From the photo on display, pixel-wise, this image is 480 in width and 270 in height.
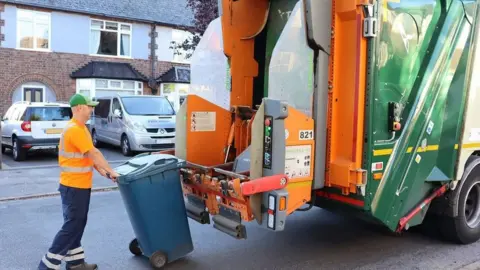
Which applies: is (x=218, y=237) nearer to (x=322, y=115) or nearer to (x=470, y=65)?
(x=322, y=115)

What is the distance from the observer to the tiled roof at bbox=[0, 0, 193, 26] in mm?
20484

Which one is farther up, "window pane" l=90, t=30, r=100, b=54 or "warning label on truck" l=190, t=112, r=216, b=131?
"window pane" l=90, t=30, r=100, b=54

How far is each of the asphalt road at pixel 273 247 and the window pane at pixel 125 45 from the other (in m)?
16.9

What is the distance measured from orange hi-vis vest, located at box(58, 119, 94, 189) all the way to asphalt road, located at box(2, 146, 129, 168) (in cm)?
826

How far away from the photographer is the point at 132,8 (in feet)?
74.9

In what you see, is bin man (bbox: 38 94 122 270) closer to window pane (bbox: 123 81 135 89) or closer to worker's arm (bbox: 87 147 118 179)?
worker's arm (bbox: 87 147 118 179)

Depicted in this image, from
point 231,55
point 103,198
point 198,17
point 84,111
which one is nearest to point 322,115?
point 231,55

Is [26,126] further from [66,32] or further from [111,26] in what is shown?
[111,26]

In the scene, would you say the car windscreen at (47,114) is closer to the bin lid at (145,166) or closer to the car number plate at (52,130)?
the car number plate at (52,130)

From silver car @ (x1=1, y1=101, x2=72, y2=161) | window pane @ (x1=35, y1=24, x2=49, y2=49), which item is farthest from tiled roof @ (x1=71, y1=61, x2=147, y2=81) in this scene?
silver car @ (x1=1, y1=101, x2=72, y2=161)

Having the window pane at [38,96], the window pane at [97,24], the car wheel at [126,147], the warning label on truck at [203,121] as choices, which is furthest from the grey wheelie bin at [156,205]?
the window pane at [97,24]

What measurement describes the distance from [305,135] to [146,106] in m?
10.6

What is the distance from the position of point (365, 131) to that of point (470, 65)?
162 centimetres

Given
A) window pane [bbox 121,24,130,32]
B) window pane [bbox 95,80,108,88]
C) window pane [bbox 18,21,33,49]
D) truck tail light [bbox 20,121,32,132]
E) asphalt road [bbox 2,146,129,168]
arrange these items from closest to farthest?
Result: asphalt road [bbox 2,146,129,168] → truck tail light [bbox 20,121,32,132] → window pane [bbox 18,21,33,49] → window pane [bbox 95,80,108,88] → window pane [bbox 121,24,130,32]
